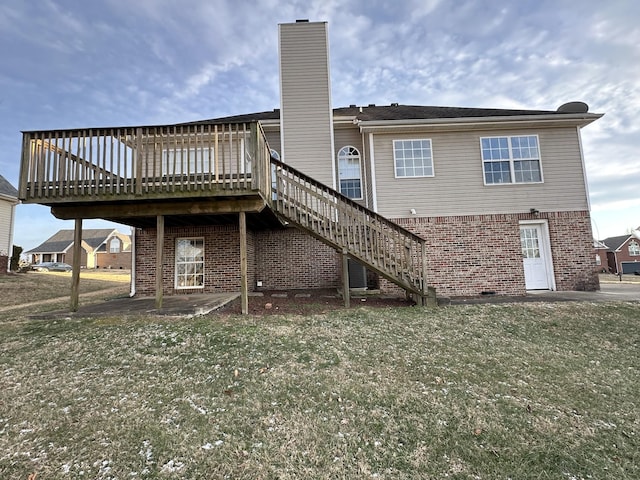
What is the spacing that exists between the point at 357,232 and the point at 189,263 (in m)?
5.80

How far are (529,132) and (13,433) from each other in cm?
1316

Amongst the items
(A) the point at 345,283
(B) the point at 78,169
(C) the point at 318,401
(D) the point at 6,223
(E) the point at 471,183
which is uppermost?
(D) the point at 6,223

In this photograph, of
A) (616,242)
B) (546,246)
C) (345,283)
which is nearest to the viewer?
(345,283)

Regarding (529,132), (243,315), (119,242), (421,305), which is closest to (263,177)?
(243,315)

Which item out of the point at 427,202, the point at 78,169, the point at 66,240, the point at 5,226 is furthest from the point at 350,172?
the point at 66,240

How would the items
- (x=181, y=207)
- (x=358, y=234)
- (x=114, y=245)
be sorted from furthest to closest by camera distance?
(x=114, y=245), (x=358, y=234), (x=181, y=207)

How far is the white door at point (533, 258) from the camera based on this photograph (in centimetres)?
995

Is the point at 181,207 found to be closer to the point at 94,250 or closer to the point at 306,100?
the point at 306,100

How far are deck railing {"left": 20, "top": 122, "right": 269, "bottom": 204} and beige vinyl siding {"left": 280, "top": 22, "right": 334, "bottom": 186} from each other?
13.8ft

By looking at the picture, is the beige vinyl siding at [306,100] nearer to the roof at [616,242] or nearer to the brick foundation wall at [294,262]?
the brick foundation wall at [294,262]

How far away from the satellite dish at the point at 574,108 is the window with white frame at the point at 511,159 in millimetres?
1303

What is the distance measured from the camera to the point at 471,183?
10.1m

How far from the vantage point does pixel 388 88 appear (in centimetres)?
1580

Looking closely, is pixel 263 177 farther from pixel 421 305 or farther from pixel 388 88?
pixel 388 88
